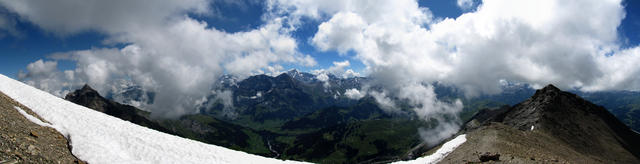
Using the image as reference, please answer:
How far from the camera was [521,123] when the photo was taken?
80375mm

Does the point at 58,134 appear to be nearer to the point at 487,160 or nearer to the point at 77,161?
the point at 77,161

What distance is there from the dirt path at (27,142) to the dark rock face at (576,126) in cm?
6436

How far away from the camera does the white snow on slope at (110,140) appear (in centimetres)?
1714

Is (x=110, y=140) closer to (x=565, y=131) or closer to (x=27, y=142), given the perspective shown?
(x=27, y=142)

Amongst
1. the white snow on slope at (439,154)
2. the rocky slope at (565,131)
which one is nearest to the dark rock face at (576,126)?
the rocky slope at (565,131)

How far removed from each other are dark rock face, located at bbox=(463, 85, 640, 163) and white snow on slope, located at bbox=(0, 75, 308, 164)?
5622cm

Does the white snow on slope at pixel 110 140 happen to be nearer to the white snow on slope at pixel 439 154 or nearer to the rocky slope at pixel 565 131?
the white snow on slope at pixel 439 154

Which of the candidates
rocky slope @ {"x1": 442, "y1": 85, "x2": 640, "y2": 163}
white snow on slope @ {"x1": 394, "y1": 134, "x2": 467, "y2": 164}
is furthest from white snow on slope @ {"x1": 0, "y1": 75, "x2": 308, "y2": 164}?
rocky slope @ {"x1": 442, "y1": 85, "x2": 640, "y2": 163}

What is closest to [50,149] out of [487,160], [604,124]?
[487,160]

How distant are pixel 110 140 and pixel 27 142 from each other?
568 centimetres

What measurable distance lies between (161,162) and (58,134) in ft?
20.7

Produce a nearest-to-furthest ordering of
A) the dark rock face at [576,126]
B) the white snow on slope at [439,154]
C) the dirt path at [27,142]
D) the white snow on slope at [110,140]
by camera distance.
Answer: the dirt path at [27,142]
the white snow on slope at [110,140]
the white snow on slope at [439,154]
the dark rock face at [576,126]

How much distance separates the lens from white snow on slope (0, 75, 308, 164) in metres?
17.1

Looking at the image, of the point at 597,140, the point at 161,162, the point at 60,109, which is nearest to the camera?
the point at 161,162
